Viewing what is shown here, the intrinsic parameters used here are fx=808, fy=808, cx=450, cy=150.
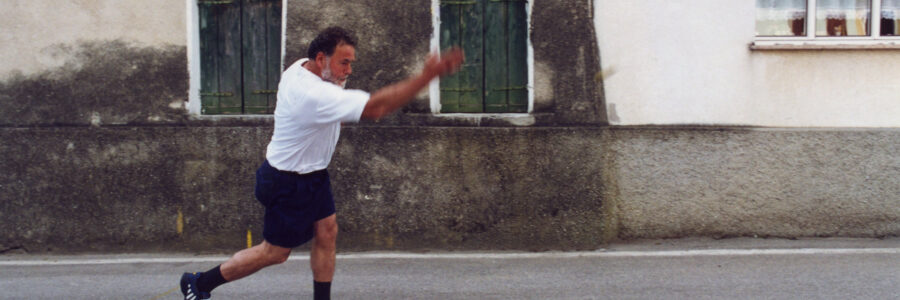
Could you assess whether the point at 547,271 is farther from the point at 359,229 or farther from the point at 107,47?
the point at 107,47

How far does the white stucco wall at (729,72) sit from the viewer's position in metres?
6.96

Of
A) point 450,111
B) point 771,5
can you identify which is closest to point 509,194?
point 450,111

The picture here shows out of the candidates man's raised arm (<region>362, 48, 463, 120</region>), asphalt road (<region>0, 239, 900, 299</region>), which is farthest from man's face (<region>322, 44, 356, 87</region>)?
asphalt road (<region>0, 239, 900, 299</region>)

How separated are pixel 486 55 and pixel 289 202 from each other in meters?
3.40

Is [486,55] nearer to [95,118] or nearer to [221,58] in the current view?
[221,58]

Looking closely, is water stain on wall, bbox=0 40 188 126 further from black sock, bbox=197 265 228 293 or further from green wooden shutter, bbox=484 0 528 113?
black sock, bbox=197 265 228 293

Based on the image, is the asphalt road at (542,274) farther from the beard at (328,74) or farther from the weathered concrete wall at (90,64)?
the beard at (328,74)

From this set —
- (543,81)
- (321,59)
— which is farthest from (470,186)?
(321,59)

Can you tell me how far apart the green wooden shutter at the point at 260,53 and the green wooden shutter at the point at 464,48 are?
152 centimetres

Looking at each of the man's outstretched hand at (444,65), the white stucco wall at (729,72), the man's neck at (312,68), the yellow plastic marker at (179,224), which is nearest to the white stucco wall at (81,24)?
the yellow plastic marker at (179,224)

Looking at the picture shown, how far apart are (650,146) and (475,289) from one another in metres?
2.38

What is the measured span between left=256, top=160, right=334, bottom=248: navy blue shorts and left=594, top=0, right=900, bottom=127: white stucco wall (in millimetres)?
3519

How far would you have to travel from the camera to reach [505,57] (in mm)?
7238

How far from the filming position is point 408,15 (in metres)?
6.96
